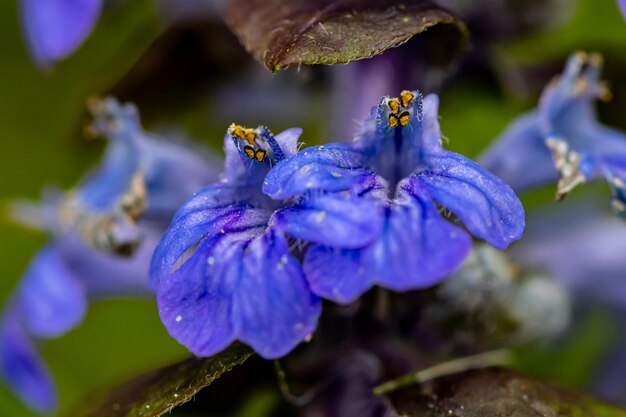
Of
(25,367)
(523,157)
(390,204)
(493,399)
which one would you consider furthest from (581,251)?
(25,367)

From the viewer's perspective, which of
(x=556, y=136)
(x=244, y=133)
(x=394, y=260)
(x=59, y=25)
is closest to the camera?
(x=394, y=260)

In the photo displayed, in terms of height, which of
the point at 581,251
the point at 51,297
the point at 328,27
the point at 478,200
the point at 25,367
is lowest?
the point at 581,251

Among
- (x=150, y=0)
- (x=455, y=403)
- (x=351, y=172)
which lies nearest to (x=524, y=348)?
(x=455, y=403)

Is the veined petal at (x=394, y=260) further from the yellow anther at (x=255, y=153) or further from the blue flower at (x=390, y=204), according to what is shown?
the yellow anther at (x=255, y=153)

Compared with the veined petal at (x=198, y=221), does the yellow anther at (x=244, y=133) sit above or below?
above

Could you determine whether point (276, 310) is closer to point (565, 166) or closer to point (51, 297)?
point (565, 166)

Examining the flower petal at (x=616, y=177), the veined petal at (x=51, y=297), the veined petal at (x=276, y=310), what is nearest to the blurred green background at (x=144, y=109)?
the veined petal at (x=51, y=297)

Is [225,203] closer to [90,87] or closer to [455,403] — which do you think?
[455,403]
